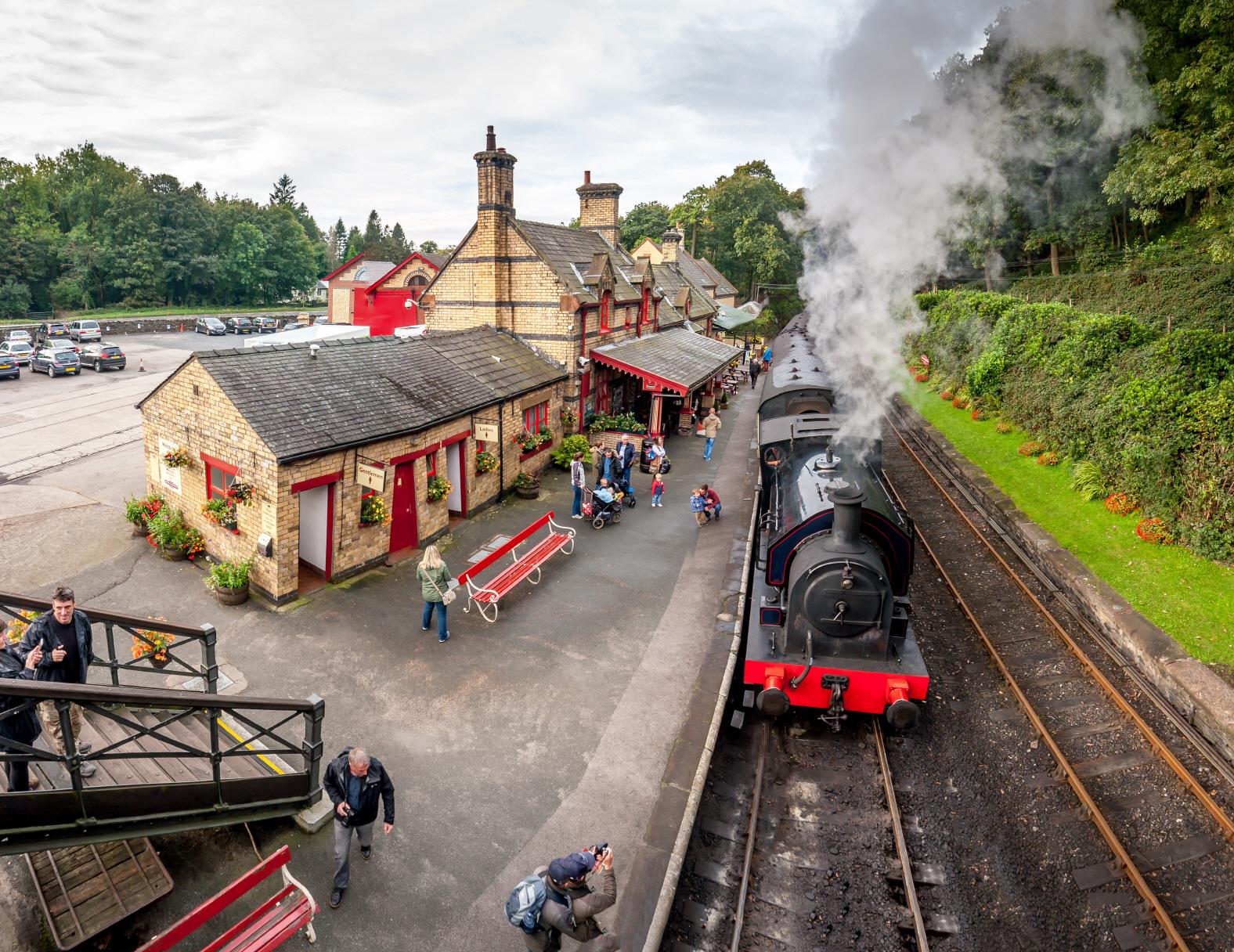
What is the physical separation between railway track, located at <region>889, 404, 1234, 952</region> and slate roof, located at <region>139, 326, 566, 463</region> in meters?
10.6

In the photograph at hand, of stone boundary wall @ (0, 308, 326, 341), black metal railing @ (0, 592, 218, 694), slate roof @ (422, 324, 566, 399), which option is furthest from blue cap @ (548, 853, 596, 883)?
stone boundary wall @ (0, 308, 326, 341)

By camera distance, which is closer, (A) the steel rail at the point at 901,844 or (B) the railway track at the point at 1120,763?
(A) the steel rail at the point at 901,844

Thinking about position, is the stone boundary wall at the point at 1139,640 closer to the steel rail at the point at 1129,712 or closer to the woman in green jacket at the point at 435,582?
the steel rail at the point at 1129,712

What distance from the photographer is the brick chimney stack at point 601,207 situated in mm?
27531

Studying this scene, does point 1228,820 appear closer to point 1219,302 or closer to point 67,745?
point 67,745

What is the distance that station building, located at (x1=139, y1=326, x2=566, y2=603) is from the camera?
11258mm

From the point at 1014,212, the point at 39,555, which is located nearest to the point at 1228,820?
the point at 39,555

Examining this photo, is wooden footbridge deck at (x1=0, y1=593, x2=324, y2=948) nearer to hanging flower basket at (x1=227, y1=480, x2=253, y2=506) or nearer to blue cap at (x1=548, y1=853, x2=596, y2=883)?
blue cap at (x1=548, y1=853, x2=596, y2=883)

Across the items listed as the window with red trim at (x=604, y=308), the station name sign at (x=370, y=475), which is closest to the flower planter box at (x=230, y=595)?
the station name sign at (x=370, y=475)

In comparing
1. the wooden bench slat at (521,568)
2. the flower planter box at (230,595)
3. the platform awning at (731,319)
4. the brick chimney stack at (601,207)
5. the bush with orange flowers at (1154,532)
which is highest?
the brick chimney stack at (601,207)

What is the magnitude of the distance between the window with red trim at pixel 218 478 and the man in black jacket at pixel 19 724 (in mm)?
5568

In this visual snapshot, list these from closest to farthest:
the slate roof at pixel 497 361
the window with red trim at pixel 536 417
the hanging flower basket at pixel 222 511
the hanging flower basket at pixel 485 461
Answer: the hanging flower basket at pixel 222 511 < the hanging flower basket at pixel 485 461 < the slate roof at pixel 497 361 < the window with red trim at pixel 536 417

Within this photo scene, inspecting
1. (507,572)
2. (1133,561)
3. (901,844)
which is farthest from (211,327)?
(901,844)

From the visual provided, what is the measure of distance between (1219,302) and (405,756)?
3123 cm
